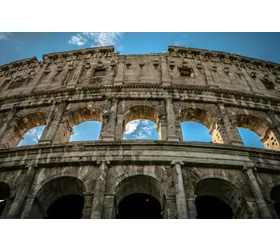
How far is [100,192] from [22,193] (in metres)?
2.62

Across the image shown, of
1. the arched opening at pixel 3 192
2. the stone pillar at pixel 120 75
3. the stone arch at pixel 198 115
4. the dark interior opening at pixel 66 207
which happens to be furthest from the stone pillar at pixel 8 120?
the stone arch at pixel 198 115

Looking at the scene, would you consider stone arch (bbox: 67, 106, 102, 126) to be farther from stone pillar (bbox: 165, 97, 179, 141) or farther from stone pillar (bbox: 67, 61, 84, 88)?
stone pillar (bbox: 165, 97, 179, 141)

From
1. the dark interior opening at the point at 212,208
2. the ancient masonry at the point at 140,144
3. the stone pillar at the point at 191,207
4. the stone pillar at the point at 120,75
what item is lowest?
the stone pillar at the point at 191,207

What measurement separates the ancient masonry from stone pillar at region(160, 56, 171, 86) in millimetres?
61

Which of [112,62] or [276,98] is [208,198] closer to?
[276,98]

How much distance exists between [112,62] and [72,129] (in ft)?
19.7

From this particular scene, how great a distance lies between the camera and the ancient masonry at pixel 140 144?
26.2 ft

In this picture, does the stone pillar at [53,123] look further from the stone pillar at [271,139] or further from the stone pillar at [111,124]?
the stone pillar at [271,139]

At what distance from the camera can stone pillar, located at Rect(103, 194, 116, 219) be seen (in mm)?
7180

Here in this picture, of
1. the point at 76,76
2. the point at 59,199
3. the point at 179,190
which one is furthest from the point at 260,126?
the point at 76,76

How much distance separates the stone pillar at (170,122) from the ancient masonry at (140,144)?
5 centimetres

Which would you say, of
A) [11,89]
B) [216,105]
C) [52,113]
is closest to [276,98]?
[216,105]

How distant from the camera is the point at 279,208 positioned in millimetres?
9359

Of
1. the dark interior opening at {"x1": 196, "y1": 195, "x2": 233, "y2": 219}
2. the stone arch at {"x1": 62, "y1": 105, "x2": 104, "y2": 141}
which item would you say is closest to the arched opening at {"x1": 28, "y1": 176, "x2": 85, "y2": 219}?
the stone arch at {"x1": 62, "y1": 105, "x2": 104, "y2": 141}
